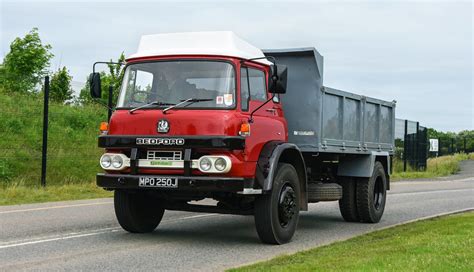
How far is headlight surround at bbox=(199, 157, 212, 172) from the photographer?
8.20m

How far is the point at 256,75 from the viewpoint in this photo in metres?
9.23

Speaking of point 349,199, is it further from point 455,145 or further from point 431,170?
point 455,145

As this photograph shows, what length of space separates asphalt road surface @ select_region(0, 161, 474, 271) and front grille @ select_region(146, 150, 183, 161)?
113 centimetres

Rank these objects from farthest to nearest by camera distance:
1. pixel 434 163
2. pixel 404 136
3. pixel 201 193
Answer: pixel 434 163 < pixel 404 136 < pixel 201 193

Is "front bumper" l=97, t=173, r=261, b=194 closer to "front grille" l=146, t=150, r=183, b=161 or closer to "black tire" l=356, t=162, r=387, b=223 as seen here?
"front grille" l=146, t=150, r=183, b=161

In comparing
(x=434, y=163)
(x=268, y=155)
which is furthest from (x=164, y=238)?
(x=434, y=163)

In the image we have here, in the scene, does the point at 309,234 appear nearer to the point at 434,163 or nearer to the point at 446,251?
the point at 446,251

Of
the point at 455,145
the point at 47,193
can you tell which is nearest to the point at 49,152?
the point at 47,193

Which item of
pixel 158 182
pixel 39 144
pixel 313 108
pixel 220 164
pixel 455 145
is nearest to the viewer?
pixel 220 164

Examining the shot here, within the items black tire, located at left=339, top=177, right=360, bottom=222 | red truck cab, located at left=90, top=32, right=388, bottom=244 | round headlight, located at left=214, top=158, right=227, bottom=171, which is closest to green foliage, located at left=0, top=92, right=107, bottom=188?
black tire, located at left=339, top=177, right=360, bottom=222

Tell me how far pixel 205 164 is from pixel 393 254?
2.45 metres

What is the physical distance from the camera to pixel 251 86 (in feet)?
29.6

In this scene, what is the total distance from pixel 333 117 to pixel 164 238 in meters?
3.66

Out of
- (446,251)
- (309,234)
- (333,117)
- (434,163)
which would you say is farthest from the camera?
(434,163)
